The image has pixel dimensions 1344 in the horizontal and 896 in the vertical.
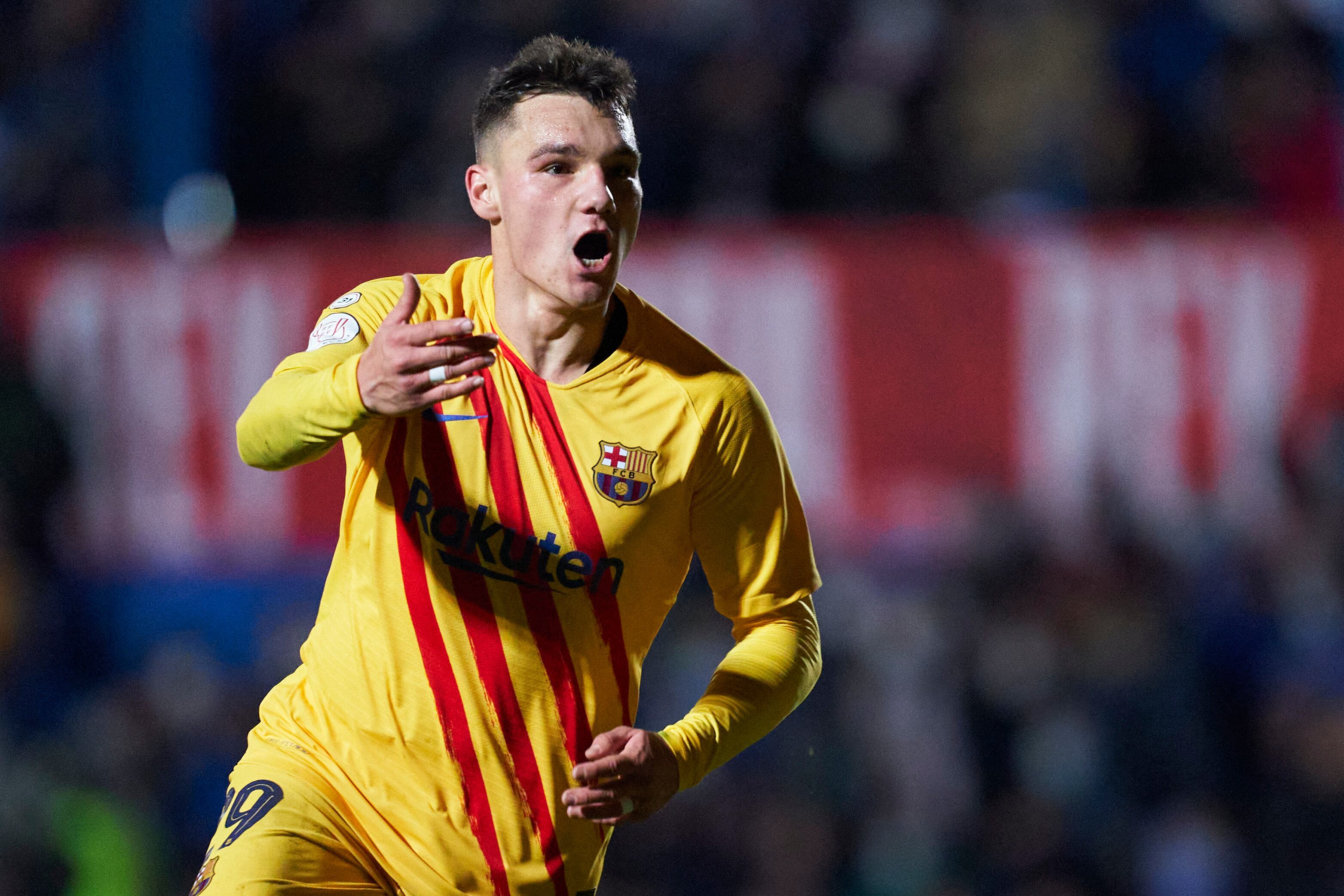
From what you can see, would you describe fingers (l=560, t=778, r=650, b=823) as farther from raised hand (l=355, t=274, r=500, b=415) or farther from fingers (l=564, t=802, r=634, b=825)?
raised hand (l=355, t=274, r=500, b=415)

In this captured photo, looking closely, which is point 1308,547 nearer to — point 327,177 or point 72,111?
point 327,177

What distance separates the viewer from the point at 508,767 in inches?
145

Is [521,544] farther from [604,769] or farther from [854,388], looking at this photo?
[854,388]

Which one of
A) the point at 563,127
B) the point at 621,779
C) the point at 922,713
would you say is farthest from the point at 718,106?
the point at 621,779

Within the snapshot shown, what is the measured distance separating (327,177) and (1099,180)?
404cm

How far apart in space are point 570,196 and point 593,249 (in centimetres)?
12

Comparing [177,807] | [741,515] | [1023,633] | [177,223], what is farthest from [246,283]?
[741,515]

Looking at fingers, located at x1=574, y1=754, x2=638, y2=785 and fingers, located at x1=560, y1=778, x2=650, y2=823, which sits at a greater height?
fingers, located at x1=574, y1=754, x2=638, y2=785

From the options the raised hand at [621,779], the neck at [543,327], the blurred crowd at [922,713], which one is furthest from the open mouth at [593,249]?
the blurred crowd at [922,713]

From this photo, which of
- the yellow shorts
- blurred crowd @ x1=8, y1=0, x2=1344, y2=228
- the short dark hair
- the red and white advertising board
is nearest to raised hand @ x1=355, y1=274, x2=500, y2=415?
the short dark hair

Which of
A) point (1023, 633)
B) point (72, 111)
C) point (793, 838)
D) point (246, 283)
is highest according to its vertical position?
point (72, 111)

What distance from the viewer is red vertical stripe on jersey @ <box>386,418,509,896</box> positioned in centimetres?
364

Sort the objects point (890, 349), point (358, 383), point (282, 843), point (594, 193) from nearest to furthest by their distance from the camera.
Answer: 1. point (358, 383)
2. point (282, 843)
3. point (594, 193)
4. point (890, 349)

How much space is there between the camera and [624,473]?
3707 mm
